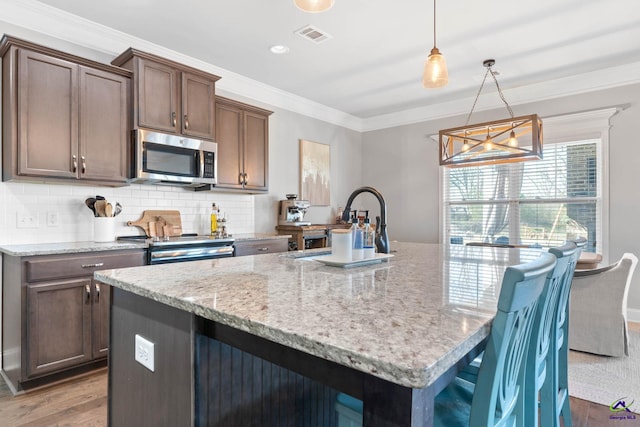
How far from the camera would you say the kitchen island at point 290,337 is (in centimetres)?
62

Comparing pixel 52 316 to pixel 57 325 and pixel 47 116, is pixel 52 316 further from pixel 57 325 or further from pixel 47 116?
pixel 47 116

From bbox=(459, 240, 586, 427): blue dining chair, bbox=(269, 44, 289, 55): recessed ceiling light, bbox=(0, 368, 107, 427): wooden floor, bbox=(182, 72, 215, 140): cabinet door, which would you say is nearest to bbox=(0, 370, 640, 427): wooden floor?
bbox=(0, 368, 107, 427): wooden floor

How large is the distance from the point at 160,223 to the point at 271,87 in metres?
2.17

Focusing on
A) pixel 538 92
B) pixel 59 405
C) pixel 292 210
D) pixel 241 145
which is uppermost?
pixel 538 92

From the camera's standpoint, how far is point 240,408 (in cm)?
114

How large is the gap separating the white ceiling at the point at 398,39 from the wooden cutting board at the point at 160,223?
1.58 m

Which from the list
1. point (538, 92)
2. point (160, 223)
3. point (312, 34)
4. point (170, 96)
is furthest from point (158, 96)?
point (538, 92)

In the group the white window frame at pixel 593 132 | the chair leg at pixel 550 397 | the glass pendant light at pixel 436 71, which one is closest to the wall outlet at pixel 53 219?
the glass pendant light at pixel 436 71

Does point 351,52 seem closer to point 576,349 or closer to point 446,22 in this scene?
point 446,22

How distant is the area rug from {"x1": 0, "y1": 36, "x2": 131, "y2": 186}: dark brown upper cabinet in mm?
3622

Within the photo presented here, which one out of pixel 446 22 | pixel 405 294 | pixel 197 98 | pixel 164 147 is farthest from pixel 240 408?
pixel 446 22

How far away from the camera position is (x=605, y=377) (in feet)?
8.23

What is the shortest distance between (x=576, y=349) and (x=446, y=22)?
9.45ft

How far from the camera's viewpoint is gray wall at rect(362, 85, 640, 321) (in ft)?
12.6
